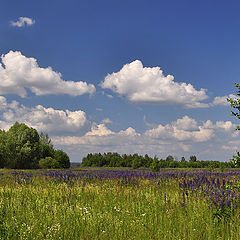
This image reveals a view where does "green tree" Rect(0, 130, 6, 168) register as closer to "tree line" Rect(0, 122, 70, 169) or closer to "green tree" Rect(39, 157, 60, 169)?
"tree line" Rect(0, 122, 70, 169)

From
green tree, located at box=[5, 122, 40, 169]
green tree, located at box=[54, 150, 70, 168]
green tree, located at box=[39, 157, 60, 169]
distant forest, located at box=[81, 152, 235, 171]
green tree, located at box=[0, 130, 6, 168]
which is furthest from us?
distant forest, located at box=[81, 152, 235, 171]

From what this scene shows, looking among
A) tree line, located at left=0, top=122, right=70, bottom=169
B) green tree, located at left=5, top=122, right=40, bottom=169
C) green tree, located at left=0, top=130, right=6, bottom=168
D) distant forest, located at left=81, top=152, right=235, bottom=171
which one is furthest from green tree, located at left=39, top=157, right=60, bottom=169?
distant forest, located at left=81, top=152, right=235, bottom=171

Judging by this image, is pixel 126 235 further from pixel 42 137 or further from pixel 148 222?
pixel 42 137

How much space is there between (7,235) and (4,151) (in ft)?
156

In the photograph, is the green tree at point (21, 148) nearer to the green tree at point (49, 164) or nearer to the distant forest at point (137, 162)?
the green tree at point (49, 164)

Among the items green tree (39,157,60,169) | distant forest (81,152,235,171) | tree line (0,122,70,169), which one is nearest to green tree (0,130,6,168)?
tree line (0,122,70,169)

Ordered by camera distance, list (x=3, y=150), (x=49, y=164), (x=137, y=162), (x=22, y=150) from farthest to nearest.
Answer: (x=137, y=162) < (x=3, y=150) < (x=22, y=150) < (x=49, y=164)

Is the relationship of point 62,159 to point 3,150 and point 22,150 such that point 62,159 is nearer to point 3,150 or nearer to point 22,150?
point 22,150

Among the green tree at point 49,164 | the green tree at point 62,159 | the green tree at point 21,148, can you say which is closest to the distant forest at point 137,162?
the green tree at point 62,159

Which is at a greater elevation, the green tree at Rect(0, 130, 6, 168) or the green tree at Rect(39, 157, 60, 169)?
the green tree at Rect(0, 130, 6, 168)

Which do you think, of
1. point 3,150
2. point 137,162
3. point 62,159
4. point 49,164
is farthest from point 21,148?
point 137,162

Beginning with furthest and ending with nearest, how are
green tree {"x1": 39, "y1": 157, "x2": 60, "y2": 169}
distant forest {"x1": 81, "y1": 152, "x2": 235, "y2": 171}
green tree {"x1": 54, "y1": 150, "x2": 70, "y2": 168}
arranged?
distant forest {"x1": 81, "y1": 152, "x2": 235, "y2": 171} < green tree {"x1": 54, "y1": 150, "x2": 70, "y2": 168} < green tree {"x1": 39, "y1": 157, "x2": 60, "y2": 169}

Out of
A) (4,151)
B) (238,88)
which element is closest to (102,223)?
(238,88)

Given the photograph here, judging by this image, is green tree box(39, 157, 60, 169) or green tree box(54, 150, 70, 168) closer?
green tree box(39, 157, 60, 169)
